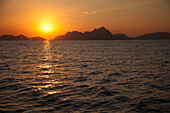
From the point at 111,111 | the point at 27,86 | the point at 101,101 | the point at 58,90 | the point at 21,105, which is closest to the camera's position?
the point at 111,111

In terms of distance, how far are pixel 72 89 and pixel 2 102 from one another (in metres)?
5.72

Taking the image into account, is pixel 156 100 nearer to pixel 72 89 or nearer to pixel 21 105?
pixel 72 89

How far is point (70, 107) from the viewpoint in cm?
940

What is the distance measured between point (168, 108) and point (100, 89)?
5.63 m

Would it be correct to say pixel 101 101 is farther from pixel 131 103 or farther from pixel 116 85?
pixel 116 85

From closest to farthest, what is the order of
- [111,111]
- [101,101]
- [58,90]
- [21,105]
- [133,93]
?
[111,111], [21,105], [101,101], [133,93], [58,90]

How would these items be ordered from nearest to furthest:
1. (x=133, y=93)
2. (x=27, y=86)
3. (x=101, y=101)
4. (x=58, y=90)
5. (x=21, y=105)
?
(x=21, y=105) → (x=101, y=101) → (x=133, y=93) → (x=58, y=90) → (x=27, y=86)

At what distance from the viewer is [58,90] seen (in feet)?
42.7

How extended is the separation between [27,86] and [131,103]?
33.0 feet

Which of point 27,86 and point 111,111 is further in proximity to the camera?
point 27,86

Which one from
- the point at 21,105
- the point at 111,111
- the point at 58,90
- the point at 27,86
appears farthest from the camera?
the point at 27,86

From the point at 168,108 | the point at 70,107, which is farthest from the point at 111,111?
the point at 168,108

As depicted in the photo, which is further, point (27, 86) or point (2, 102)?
point (27, 86)

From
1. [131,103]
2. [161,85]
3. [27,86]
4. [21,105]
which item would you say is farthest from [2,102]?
[161,85]
